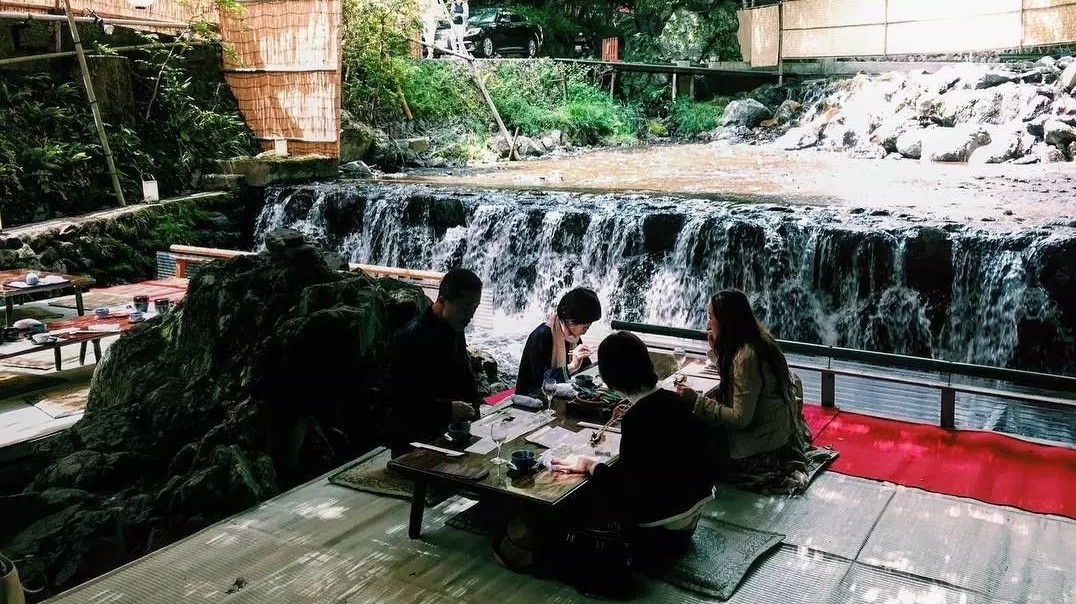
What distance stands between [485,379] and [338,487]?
2.63m

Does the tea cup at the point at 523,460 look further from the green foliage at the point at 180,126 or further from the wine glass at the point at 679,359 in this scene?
the green foliage at the point at 180,126

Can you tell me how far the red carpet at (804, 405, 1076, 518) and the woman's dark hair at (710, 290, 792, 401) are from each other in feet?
3.35

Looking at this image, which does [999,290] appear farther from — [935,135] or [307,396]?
[935,135]

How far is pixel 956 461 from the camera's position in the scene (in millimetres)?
4562

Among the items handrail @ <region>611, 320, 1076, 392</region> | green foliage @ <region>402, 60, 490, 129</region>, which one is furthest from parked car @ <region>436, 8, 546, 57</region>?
handrail @ <region>611, 320, 1076, 392</region>

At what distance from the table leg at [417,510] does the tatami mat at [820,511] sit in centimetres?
136

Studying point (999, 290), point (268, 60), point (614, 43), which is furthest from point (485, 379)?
point (614, 43)

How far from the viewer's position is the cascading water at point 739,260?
27.3ft

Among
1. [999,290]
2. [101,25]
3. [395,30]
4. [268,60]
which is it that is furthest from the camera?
[395,30]

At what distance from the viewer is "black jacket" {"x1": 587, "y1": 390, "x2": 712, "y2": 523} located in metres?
3.14

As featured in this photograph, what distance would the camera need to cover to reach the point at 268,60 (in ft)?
48.8

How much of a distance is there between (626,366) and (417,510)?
4.18 feet

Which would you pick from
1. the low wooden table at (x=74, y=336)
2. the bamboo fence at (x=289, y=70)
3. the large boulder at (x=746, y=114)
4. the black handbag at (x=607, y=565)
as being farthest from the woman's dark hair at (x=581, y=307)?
the large boulder at (x=746, y=114)

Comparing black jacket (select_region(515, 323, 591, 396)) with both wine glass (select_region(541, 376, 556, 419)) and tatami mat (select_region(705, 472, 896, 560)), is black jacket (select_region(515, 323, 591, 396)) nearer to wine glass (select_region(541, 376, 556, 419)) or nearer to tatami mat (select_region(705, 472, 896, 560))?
wine glass (select_region(541, 376, 556, 419))
